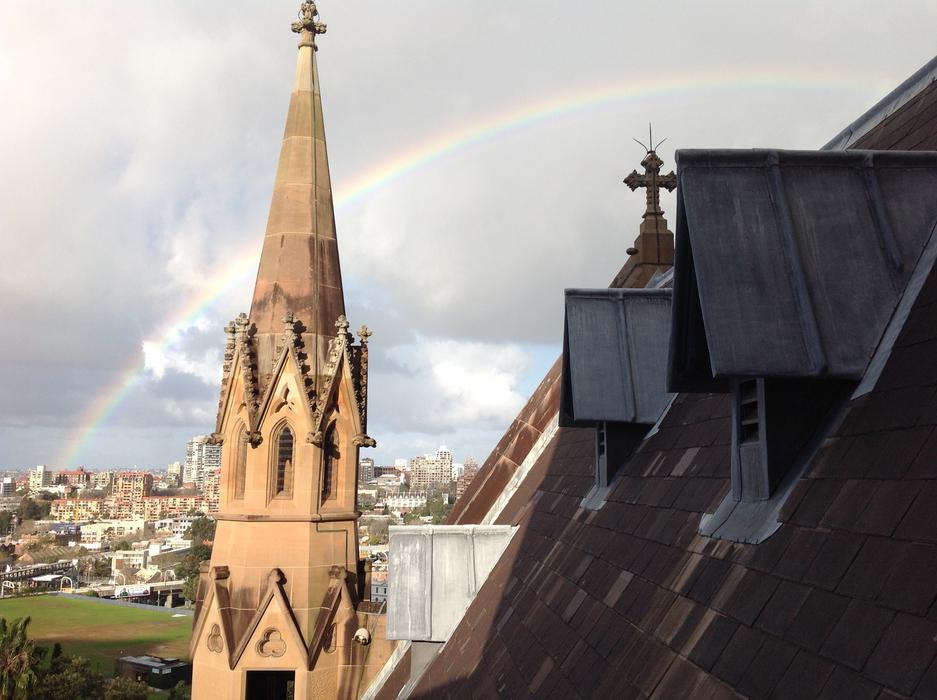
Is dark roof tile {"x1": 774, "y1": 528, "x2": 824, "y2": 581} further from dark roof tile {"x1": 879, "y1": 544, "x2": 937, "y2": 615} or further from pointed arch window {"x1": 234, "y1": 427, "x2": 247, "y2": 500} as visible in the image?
pointed arch window {"x1": 234, "y1": 427, "x2": 247, "y2": 500}

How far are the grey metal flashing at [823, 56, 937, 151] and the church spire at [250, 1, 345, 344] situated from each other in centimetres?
1050

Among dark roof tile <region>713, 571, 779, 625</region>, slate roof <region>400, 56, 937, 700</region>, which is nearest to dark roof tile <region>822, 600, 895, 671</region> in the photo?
slate roof <region>400, 56, 937, 700</region>

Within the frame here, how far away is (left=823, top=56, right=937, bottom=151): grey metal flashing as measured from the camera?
542cm

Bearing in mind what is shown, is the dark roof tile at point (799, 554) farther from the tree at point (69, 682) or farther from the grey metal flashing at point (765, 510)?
the tree at point (69, 682)

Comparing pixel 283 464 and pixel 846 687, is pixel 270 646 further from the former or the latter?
pixel 846 687

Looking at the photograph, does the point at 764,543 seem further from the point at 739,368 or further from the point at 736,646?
the point at 739,368

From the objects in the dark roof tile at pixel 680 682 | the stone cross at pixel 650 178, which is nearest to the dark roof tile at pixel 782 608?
the dark roof tile at pixel 680 682

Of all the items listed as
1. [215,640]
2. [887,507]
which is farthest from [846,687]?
[215,640]

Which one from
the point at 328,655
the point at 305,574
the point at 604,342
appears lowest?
the point at 328,655

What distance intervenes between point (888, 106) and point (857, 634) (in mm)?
4477

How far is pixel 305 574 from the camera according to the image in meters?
14.4

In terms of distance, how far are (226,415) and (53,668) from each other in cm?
6050

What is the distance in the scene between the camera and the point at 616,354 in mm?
7633

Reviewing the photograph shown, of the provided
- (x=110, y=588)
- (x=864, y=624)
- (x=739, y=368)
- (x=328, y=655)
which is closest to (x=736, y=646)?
(x=864, y=624)
